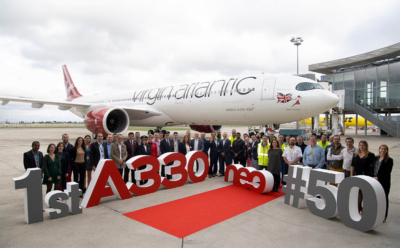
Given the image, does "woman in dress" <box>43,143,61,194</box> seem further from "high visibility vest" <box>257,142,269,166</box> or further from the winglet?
the winglet

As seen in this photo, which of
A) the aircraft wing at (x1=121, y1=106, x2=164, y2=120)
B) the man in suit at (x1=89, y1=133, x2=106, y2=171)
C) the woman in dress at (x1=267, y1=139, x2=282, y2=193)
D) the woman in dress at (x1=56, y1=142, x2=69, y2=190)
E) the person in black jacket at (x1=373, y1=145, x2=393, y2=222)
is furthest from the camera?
the aircraft wing at (x1=121, y1=106, x2=164, y2=120)

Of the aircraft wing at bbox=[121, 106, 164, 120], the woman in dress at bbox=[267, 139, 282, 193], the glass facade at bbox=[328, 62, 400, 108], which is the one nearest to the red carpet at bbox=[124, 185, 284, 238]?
the woman in dress at bbox=[267, 139, 282, 193]

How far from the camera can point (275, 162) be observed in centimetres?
573

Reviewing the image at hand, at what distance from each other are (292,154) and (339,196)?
5.80 feet

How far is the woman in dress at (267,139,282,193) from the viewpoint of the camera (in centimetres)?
571

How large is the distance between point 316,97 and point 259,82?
2.36 metres

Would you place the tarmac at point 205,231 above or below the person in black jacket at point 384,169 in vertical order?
below

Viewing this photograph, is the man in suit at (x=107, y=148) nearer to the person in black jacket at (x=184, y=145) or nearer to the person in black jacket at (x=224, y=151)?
the person in black jacket at (x=184, y=145)

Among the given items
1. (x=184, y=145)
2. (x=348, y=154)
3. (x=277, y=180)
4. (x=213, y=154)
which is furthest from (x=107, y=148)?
(x=348, y=154)

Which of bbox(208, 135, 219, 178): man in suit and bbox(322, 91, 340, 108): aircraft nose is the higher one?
bbox(322, 91, 340, 108): aircraft nose

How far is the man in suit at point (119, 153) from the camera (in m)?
5.79

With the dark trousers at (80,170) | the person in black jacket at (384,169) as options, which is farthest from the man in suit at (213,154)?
the person in black jacket at (384,169)

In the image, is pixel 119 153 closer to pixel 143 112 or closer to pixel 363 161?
pixel 363 161

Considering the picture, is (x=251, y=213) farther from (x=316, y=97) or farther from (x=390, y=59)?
(x=390, y=59)
